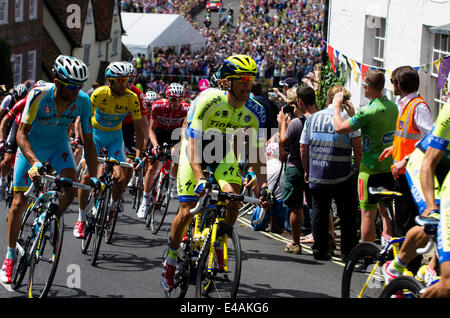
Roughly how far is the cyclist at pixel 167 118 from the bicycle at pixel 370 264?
228 inches

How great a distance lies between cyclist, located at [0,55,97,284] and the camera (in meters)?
7.34

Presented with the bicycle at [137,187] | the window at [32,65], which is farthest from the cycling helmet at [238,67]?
the window at [32,65]

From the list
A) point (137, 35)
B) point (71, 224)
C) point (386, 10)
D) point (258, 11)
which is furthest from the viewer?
point (258, 11)

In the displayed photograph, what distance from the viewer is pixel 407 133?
7539 millimetres

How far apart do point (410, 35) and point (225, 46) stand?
138 ft

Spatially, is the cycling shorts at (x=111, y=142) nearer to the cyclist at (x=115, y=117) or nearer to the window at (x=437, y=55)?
the cyclist at (x=115, y=117)

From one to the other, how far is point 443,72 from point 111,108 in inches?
258

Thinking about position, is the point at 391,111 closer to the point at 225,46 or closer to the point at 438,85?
the point at 438,85

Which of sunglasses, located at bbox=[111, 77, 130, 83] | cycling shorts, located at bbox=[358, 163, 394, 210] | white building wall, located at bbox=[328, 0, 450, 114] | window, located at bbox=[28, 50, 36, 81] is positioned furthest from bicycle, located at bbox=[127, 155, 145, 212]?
window, located at bbox=[28, 50, 36, 81]

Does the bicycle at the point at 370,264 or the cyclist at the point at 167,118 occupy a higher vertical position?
the cyclist at the point at 167,118

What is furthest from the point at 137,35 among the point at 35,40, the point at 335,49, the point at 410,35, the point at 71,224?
the point at 71,224

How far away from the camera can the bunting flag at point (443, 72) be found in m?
13.7

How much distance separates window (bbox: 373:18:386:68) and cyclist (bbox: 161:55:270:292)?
1079 cm
